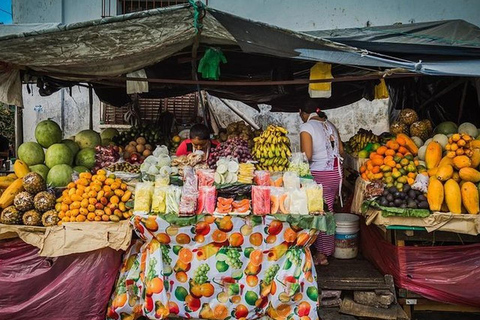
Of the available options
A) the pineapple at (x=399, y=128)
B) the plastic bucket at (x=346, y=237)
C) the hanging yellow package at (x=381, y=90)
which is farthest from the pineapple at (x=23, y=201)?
the pineapple at (x=399, y=128)

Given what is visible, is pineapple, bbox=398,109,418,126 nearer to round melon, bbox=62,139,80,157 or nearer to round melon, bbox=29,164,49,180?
round melon, bbox=62,139,80,157

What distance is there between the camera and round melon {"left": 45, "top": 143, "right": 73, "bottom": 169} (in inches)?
185

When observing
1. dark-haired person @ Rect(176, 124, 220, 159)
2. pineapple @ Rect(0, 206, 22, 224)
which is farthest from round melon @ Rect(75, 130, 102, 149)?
pineapple @ Rect(0, 206, 22, 224)

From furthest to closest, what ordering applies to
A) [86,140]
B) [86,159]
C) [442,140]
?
[86,140] → [86,159] → [442,140]

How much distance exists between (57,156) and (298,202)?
279 cm

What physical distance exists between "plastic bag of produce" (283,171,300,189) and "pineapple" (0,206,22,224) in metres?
2.45

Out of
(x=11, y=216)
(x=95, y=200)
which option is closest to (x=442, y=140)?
(x=95, y=200)

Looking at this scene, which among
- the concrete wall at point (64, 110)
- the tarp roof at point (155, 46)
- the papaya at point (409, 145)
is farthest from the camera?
the concrete wall at point (64, 110)

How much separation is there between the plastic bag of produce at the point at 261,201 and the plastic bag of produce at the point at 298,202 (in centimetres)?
21

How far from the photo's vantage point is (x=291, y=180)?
3.89m

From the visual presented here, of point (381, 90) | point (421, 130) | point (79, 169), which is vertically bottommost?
point (79, 169)

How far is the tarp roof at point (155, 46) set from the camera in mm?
3420

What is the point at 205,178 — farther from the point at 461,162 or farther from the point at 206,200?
the point at 461,162

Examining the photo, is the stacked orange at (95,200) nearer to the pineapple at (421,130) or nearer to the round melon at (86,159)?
the round melon at (86,159)
